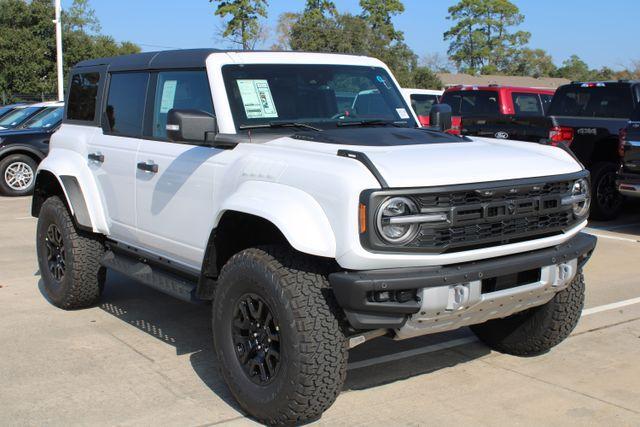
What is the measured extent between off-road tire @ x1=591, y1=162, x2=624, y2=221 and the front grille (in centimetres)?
689

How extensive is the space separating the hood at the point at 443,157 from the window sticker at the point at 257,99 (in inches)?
12.1

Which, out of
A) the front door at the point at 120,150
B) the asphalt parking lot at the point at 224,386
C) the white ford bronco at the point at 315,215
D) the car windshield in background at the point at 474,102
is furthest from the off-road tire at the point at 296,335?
the car windshield in background at the point at 474,102

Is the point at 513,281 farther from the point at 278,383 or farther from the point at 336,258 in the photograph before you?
the point at 278,383

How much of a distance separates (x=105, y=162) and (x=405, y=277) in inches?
115

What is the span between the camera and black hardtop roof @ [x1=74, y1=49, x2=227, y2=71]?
15.7 feet

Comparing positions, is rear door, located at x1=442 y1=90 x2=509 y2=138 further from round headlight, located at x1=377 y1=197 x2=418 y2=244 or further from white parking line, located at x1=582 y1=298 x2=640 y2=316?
round headlight, located at x1=377 y1=197 x2=418 y2=244

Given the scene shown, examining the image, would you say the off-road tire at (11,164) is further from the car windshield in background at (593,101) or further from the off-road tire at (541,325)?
the off-road tire at (541,325)

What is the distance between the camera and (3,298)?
650cm

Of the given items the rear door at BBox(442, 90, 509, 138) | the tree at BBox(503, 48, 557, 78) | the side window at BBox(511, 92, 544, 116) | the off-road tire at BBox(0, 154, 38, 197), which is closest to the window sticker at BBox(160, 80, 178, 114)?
the rear door at BBox(442, 90, 509, 138)

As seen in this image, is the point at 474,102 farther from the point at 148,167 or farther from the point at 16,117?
the point at 148,167

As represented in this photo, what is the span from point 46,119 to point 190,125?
37.6ft

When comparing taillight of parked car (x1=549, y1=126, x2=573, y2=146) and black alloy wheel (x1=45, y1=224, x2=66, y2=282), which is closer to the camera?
black alloy wheel (x1=45, y1=224, x2=66, y2=282)

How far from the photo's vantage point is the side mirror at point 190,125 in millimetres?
4188

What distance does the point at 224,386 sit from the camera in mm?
4426
